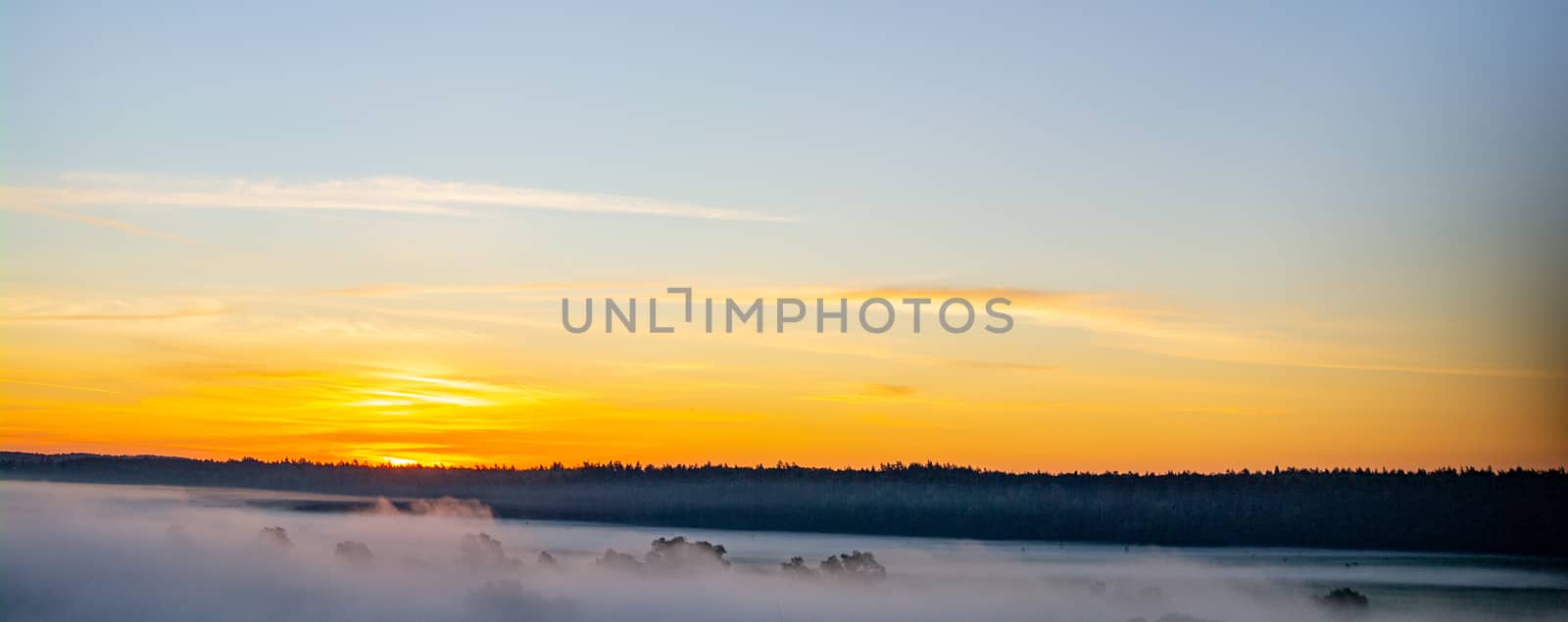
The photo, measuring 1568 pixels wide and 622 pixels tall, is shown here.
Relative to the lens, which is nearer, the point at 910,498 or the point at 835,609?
the point at 835,609

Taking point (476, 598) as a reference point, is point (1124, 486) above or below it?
above

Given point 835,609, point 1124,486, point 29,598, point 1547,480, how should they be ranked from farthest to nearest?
point 1124,486 < point 1547,480 < point 29,598 < point 835,609

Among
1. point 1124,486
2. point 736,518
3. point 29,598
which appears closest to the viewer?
point 29,598

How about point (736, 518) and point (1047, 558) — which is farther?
point (736, 518)

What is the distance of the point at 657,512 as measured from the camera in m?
162

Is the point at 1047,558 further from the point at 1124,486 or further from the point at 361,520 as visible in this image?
the point at 361,520

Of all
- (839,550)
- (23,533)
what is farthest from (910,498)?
(23,533)

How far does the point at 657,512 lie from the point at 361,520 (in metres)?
32.3

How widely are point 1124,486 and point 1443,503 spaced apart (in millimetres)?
26829

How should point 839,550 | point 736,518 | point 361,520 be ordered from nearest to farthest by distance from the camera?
point 839,550 → point 736,518 → point 361,520

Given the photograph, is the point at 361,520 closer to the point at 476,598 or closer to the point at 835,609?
the point at 476,598

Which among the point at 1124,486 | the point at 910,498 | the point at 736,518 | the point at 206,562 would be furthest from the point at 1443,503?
the point at 206,562

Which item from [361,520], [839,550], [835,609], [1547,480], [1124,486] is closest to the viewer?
[835,609]

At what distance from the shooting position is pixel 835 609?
100m
